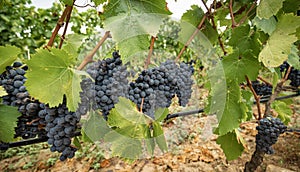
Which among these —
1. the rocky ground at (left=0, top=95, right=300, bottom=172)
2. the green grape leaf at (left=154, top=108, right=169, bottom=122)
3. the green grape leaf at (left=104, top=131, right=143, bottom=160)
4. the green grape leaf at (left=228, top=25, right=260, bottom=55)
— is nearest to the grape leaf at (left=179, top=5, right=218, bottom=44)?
the green grape leaf at (left=228, top=25, right=260, bottom=55)

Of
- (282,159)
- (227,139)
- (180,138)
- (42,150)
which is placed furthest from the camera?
(42,150)

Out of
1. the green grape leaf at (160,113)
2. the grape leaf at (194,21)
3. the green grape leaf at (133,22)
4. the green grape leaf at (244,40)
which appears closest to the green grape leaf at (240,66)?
the green grape leaf at (244,40)

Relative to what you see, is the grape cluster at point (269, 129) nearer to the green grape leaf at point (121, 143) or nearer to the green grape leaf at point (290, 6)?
the green grape leaf at point (290, 6)

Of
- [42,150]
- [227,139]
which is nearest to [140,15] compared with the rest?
[227,139]

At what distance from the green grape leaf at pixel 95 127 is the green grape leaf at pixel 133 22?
0.71 feet

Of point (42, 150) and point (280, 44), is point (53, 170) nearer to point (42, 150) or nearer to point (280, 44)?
point (42, 150)

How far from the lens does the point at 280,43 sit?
0.79m

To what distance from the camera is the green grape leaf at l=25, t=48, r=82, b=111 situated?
21.3 inches

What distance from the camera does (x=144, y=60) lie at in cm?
79

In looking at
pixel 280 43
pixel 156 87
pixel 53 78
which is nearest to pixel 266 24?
pixel 280 43

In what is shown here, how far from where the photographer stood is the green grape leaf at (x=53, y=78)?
0.54m

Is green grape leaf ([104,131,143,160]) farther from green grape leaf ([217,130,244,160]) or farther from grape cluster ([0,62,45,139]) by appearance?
green grape leaf ([217,130,244,160])

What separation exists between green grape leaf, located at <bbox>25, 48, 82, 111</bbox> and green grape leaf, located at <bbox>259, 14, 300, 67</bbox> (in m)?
0.59

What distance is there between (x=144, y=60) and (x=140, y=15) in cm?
25
